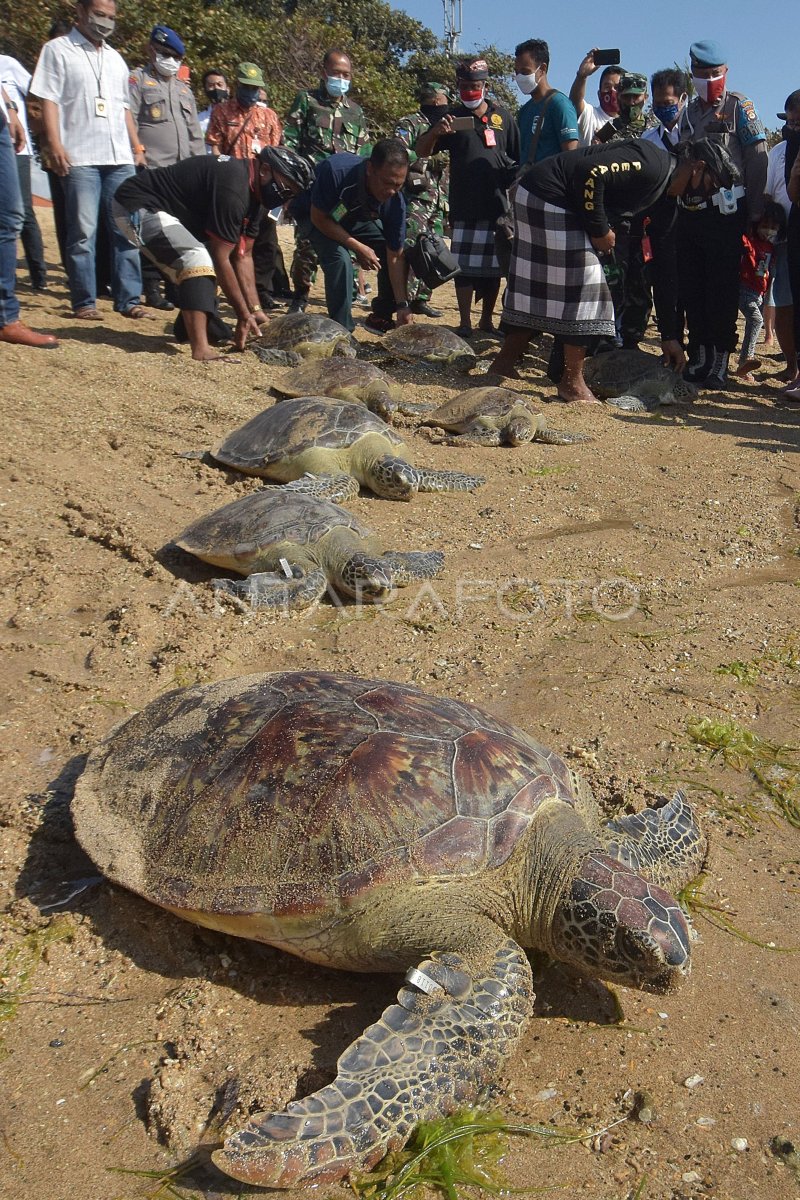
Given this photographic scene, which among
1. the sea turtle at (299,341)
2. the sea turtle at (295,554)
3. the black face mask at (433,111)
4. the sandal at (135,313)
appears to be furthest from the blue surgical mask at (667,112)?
the sea turtle at (295,554)

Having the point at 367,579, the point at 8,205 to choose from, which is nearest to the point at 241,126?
the point at 8,205

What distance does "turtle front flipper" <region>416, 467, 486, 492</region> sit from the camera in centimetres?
488

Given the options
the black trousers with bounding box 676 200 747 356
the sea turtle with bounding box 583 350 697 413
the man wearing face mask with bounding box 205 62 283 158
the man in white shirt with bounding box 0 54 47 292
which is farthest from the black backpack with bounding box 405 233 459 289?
the man in white shirt with bounding box 0 54 47 292

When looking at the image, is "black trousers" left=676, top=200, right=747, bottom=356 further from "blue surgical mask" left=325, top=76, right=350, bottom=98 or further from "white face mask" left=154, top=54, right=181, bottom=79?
"white face mask" left=154, top=54, right=181, bottom=79

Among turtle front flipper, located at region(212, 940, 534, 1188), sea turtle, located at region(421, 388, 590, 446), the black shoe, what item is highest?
the black shoe

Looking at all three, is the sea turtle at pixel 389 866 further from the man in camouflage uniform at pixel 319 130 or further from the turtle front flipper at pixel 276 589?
the man in camouflage uniform at pixel 319 130

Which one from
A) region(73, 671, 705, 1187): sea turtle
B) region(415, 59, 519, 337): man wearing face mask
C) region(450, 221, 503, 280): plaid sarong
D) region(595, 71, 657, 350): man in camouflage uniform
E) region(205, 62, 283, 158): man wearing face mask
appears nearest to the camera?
region(73, 671, 705, 1187): sea turtle

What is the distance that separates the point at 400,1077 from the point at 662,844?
95cm

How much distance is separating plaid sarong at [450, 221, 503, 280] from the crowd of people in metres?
0.02

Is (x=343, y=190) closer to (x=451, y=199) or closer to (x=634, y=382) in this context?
(x=451, y=199)

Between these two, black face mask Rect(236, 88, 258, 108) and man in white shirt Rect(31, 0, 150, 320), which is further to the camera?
black face mask Rect(236, 88, 258, 108)

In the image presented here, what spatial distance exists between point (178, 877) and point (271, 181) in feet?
21.2

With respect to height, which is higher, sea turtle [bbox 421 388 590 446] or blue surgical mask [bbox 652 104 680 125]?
blue surgical mask [bbox 652 104 680 125]

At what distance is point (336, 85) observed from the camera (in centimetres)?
802
